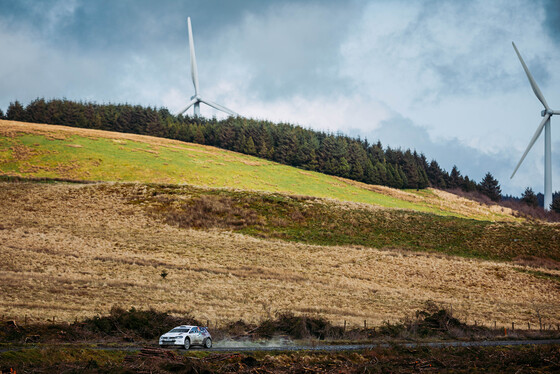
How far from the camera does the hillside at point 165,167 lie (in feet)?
293

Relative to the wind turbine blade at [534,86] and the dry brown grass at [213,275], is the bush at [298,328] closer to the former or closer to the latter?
the dry brown grass at [213,275]

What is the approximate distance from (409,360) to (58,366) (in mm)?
12127

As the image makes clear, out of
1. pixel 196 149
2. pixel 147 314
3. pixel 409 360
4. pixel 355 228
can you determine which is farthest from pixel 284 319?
pixel 196 149

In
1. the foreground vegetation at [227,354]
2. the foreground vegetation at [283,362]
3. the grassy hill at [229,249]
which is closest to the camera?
the foreground vegetation at [283,362]

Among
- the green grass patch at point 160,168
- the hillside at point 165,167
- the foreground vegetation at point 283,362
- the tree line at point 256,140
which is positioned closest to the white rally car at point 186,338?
the foreground vegetation at point 283,362

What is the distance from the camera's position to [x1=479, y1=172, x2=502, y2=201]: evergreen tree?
165 metres

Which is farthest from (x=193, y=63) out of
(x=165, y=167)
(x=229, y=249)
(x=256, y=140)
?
(x=229, y=249)

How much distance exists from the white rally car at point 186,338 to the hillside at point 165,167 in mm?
71806

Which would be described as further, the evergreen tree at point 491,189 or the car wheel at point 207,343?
the evergreen tree at point 491,189

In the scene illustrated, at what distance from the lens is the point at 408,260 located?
55312 mm

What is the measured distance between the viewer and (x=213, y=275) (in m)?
43.2

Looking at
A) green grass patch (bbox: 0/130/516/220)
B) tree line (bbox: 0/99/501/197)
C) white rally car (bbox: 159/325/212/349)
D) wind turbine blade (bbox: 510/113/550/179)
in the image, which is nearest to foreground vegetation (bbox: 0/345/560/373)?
white rally car (bbox: 159/325/212/349)

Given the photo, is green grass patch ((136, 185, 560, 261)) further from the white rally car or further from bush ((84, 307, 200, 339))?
the white rally car

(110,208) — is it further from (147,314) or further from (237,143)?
(237,143)
